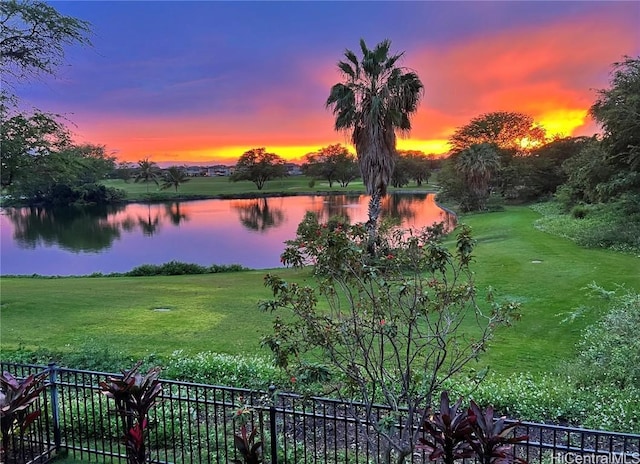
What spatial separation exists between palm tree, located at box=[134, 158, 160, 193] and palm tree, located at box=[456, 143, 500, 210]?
78741 mm

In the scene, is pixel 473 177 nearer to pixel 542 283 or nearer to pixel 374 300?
pixel 542 283

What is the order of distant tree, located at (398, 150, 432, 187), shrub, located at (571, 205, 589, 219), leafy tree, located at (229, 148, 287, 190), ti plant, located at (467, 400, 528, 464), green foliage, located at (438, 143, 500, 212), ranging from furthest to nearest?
leafy tree, located at (229, 148, 287, 190), distant tree, located at (398, 150, 432, 187), green foliage, located at (438, 143, 500, 212), shrub, located at (571, 205, 589, 219), ti plant, located at (467, 400, 528, 464)

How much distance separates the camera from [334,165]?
106062 mm

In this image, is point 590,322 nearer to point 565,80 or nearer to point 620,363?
point 620,363

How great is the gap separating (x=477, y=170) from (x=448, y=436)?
4260 centimetres

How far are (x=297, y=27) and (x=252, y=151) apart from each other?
92.0 m

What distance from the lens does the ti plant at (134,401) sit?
3.69 meters

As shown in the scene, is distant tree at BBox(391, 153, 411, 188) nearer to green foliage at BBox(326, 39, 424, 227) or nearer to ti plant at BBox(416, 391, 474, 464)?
green foliage at BBox(326, 39, 424, 227)

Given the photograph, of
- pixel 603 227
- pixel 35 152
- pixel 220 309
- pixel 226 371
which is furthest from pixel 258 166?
pixel 226 371

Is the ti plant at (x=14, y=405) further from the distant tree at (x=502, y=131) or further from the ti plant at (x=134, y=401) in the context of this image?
the distant tree at (x=502, y=131)

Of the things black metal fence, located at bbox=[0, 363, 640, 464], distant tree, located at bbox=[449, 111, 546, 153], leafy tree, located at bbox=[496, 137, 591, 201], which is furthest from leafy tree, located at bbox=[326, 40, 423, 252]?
distant tree, located at bbox=[449, 111, 546, 153]

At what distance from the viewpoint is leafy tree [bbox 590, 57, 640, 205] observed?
58.5 feet

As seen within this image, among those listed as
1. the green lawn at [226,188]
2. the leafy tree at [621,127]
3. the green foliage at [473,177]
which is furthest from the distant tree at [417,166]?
the leafy tree at [621,127]

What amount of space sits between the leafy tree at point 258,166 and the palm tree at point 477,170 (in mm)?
61806
